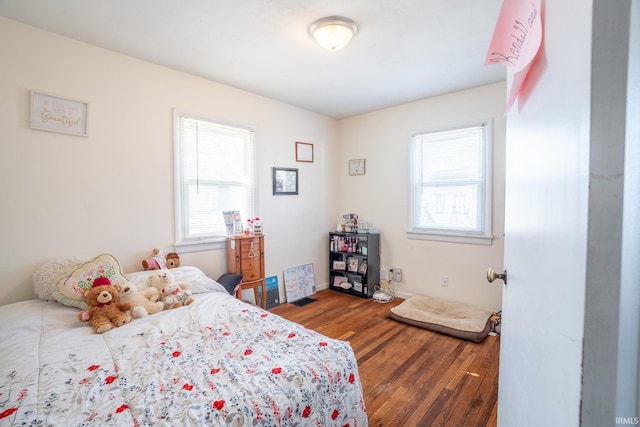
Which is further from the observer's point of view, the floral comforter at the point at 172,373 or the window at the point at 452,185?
the window at the point at 452,185

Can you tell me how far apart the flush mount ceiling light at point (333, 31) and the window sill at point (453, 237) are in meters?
2.43

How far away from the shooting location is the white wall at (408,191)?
3.04 metres

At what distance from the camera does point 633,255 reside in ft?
0.93

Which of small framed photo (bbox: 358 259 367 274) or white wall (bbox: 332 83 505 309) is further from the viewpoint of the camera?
small framed photo (bbox: 358 259 367 274)

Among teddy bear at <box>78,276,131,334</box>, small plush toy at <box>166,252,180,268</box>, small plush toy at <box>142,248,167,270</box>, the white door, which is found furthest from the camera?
small plush toy at <box>166,252,180,268</box>

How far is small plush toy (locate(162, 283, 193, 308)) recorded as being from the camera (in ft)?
6.69

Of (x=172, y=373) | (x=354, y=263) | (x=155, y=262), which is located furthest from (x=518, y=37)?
(x=354, y=263)

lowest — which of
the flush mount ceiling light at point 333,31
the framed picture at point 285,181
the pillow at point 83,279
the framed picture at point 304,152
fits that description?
the pillow at point 83,279

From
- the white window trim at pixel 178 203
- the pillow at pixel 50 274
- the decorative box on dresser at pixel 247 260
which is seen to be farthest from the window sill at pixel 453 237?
the pillow at pixel 50 274

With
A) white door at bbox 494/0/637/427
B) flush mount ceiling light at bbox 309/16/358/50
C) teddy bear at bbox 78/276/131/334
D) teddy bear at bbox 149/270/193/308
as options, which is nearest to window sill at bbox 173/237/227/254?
teddy bear at bbox 149/270/193/308

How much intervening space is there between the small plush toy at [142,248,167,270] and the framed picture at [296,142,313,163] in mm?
2077

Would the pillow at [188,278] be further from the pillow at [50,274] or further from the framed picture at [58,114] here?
the framed picture at [58,114]

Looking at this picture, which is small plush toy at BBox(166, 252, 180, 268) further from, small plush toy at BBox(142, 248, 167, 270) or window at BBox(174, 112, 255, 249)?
window at BBox(174, 112, 255, 249)

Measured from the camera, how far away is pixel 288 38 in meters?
2.16
